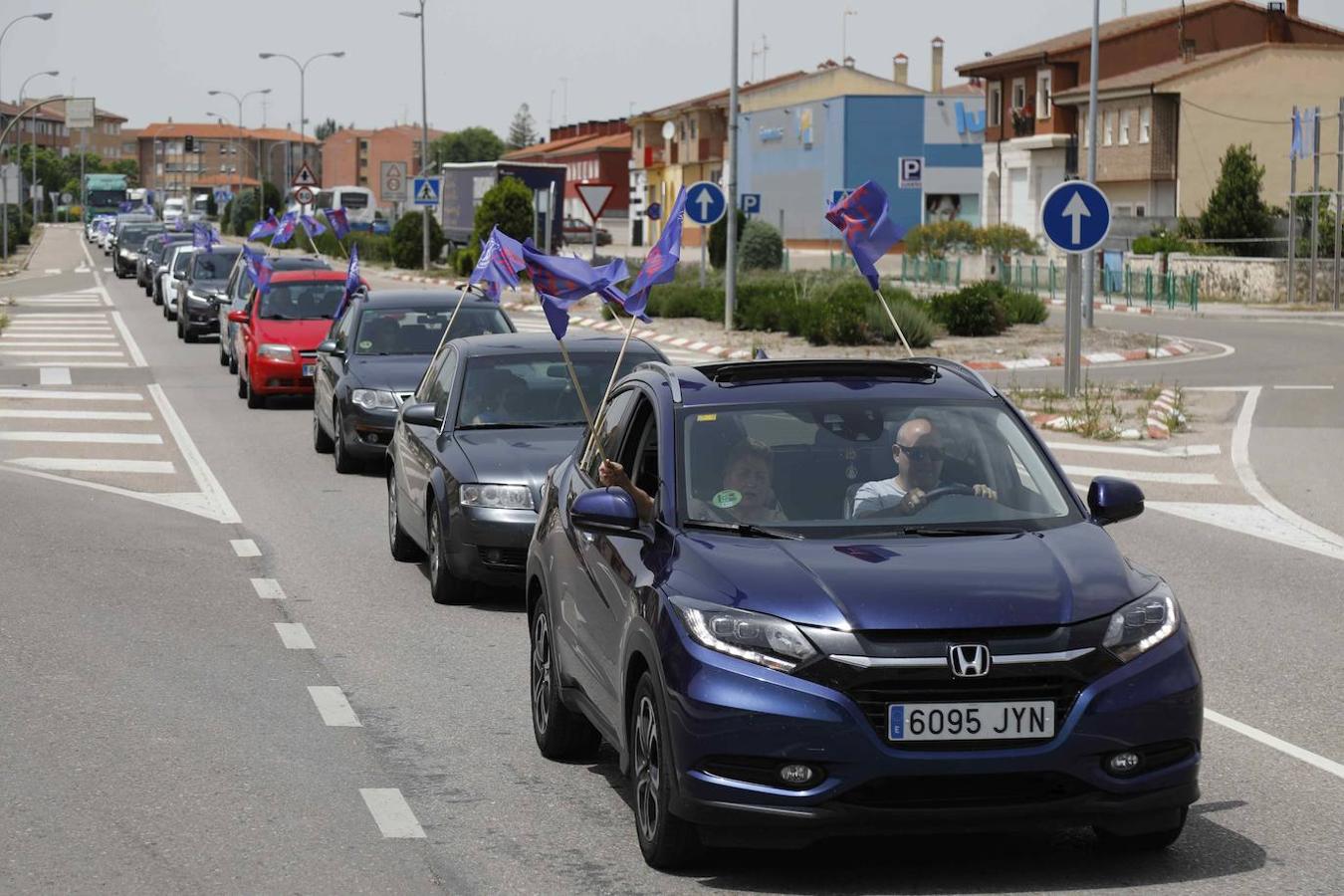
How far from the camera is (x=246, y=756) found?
7598 millimetres

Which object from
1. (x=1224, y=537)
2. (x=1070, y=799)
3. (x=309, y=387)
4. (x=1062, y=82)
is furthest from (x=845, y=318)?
(x=1062, y=82)

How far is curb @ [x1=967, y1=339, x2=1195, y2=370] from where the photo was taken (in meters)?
30.0

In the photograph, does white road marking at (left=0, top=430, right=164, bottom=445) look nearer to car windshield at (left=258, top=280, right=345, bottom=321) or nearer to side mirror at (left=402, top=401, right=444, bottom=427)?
car windshield at (left=258, top=280, right=345, bottom=321)

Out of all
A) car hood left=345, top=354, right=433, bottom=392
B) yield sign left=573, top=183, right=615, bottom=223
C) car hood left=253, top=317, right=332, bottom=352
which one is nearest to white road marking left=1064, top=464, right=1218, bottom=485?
car hood left=345, top=354, right=433, bottom=392

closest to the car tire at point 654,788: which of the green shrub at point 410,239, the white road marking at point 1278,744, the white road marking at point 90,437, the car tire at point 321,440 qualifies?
the white road marking at point 1278,744

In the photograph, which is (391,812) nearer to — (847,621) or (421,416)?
(847,621)

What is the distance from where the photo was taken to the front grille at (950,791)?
5.52 metres

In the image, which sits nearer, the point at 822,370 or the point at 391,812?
the point at 391,812

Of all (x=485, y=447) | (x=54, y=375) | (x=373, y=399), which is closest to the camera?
(x=485, y=447)

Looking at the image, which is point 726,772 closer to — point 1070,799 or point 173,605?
point 1070,799

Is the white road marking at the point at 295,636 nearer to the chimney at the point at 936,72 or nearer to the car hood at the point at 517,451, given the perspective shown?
the car hood at the point at 517,451

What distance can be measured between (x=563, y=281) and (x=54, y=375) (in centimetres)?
2016

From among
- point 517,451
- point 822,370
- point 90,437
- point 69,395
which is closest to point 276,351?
point 90,437

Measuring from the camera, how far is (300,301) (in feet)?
82.9
